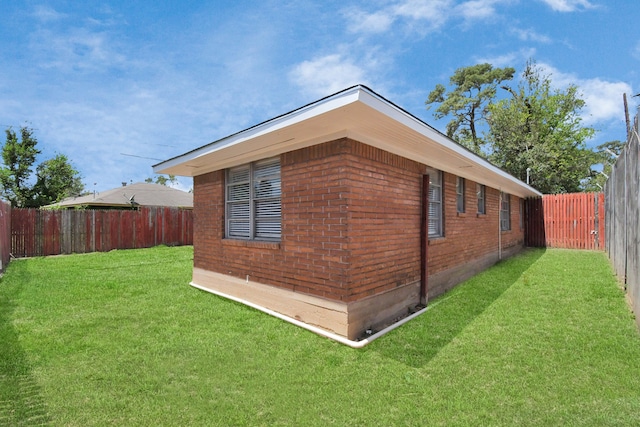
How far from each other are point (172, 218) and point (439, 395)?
15.1m

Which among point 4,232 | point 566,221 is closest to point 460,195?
point 566,221

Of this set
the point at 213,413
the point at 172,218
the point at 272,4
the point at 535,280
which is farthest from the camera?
the point at 172,218

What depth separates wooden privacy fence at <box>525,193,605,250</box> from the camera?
1243cm

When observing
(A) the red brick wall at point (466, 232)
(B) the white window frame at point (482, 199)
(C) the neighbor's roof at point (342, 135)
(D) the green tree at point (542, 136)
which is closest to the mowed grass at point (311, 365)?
(A) the red brick wall at point (466, 232)

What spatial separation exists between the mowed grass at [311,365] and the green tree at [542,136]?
16.4 m

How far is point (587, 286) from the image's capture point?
240 inches

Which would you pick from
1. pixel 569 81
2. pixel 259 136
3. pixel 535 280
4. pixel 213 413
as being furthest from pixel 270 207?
pixel 569 81

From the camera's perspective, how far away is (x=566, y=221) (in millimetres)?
13094

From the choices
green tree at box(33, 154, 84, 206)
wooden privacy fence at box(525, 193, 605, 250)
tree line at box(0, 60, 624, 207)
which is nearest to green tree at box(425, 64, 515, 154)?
tree line at box(0, 60, 624, 207)

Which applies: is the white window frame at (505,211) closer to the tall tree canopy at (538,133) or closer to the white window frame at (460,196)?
the white window frame at (460,196)

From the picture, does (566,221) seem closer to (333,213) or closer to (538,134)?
(538,134)

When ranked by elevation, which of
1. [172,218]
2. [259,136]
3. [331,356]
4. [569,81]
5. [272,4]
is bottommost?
[331,356]

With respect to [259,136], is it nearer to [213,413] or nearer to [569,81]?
[213,413]

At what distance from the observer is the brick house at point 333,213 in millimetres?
3930
